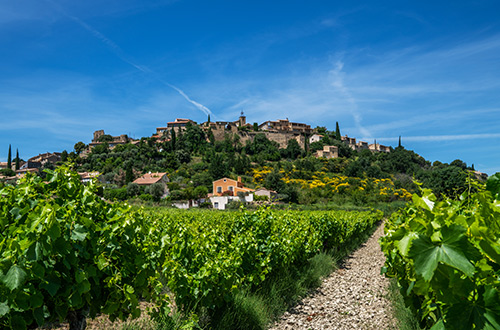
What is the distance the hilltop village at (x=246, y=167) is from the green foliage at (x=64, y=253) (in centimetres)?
3365

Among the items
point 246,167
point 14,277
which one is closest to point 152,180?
point 246,167

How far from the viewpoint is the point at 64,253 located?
7.81ft

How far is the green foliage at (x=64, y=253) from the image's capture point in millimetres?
2162

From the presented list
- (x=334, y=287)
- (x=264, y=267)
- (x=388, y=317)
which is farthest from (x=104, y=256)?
(x=334, y=287)

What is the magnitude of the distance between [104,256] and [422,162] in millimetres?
100875

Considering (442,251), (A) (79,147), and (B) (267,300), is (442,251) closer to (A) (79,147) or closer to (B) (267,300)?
(B) (267,300)

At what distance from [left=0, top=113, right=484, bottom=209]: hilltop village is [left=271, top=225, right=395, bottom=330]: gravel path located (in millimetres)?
26599

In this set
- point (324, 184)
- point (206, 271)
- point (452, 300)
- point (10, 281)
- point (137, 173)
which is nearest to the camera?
point (452, 300)

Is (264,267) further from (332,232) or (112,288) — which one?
(332,232)

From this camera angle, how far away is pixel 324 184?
57.1m

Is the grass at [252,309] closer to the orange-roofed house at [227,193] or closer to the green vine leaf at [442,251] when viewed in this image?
the green vine leaf at [442,251]

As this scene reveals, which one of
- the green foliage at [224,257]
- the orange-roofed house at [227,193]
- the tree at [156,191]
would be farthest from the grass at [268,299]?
the tree at [156,191]

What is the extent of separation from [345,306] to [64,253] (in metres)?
5.84

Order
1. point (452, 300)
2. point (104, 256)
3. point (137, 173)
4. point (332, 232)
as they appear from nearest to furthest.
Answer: point (452, 300), point (104, 256), point (332, 232), point (137, 173)
